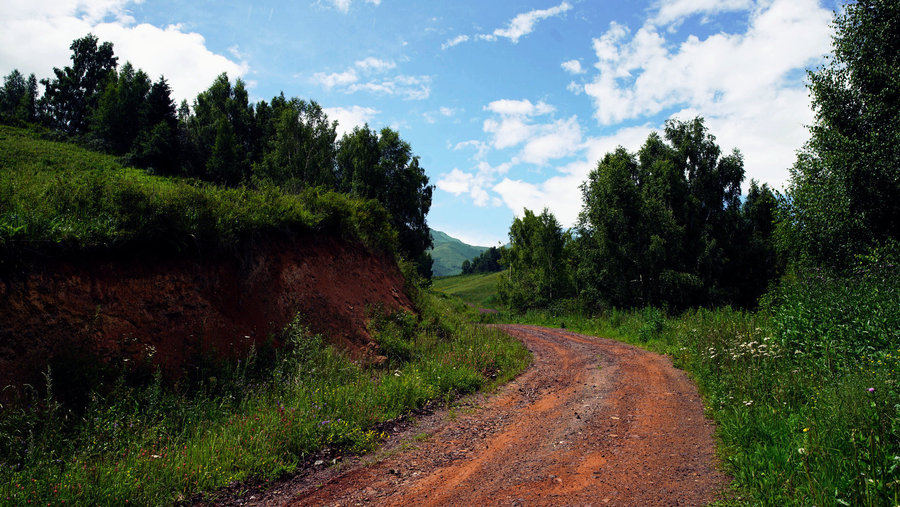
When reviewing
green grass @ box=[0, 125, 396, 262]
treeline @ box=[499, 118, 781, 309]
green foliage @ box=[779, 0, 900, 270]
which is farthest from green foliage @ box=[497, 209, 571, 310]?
green grass @ box=[0, 125, 396, 262]

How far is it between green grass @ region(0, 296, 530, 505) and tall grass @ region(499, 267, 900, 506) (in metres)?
4.81

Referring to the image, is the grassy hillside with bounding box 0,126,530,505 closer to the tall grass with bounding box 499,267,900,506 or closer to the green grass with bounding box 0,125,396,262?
the green grass with bounding box 0,125,396,262

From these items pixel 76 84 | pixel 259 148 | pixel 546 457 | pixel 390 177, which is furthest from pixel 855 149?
pixel 76 84

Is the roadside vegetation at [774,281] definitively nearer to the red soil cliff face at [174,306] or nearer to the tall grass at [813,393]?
the tall grass at [813,393]

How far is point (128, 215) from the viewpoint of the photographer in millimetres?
6906

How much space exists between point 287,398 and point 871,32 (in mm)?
23330

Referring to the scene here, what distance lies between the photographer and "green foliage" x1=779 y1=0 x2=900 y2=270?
14.6 metres

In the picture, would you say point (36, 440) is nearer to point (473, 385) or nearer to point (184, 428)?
point (184, 428)

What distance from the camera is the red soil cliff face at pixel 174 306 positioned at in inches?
216

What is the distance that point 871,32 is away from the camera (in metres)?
15.2

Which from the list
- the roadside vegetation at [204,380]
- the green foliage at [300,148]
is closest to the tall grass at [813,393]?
the roadside vegetation at [204,380]

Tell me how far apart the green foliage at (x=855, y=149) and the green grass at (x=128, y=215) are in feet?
64.2

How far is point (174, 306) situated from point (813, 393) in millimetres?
10292

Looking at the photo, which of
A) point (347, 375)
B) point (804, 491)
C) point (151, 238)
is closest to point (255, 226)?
point (151, 238)
